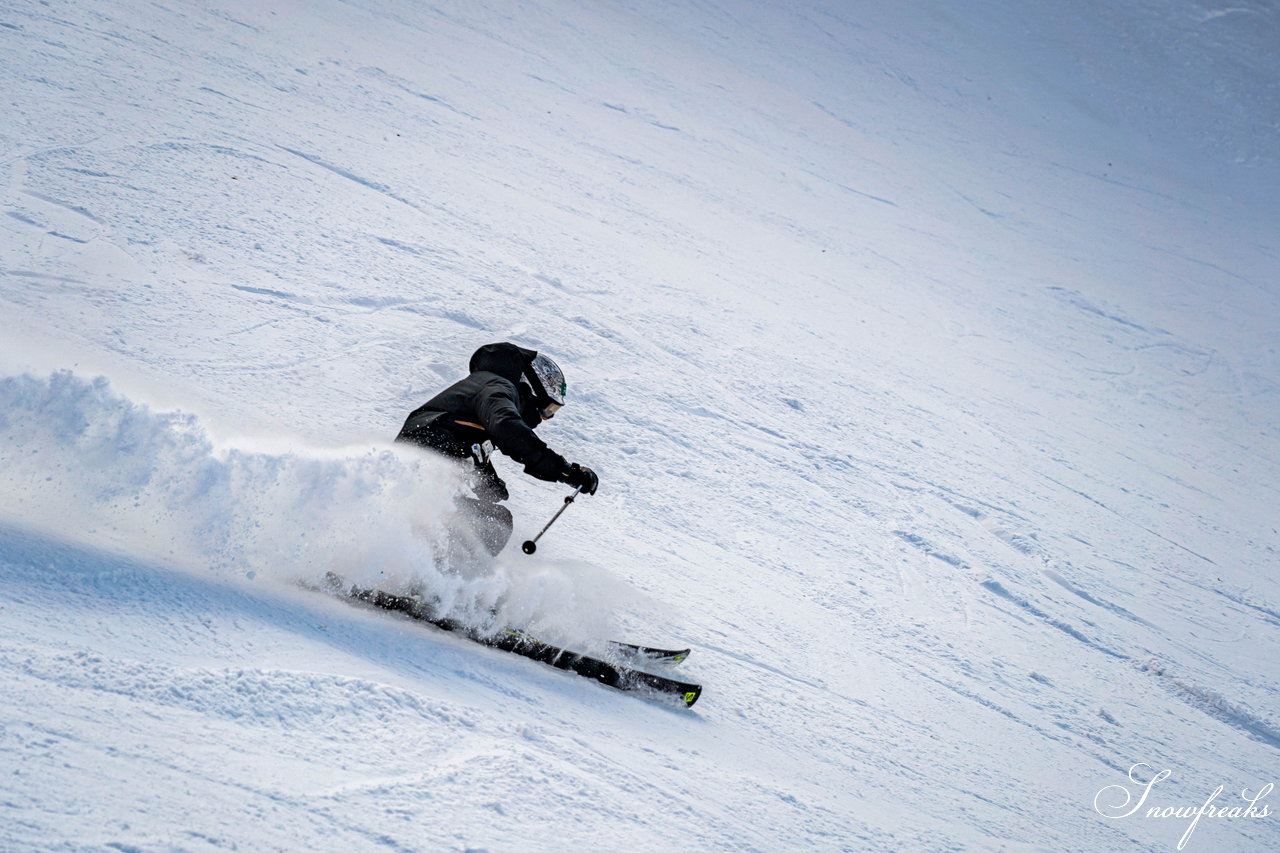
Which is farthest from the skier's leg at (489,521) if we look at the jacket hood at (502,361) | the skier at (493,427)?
the jacket hood at (502,361)

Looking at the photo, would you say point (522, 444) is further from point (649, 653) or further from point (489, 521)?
point (649, 653)

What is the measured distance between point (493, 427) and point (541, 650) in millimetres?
1131

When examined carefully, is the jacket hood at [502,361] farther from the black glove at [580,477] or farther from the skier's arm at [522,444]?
the black glove at [580,477]

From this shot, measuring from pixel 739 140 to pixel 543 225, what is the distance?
25.3 ft

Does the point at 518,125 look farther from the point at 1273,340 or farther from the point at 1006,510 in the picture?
the point at 1273,340

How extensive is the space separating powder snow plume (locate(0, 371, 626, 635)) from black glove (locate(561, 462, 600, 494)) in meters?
0.68

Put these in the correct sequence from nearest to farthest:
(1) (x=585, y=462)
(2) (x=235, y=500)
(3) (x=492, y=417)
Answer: (2) (x=235, y=500), (3) (x=492, y=417), (1) (x=585, y=462)

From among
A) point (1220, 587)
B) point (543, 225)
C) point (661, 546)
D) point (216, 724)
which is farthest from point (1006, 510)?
point (216, 724)

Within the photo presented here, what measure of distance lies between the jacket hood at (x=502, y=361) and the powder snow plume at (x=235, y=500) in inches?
24.6

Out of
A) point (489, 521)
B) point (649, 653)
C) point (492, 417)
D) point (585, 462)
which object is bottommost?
point (649, 653)

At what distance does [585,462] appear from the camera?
6.55m

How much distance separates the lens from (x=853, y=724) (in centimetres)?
495

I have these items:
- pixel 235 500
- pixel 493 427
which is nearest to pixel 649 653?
pixel 493 427

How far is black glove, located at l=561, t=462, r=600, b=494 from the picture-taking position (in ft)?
13.8
